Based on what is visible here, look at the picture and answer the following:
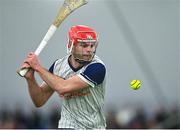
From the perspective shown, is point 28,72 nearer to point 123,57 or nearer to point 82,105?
point 82,105

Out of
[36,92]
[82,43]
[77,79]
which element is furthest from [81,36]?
[36,92]

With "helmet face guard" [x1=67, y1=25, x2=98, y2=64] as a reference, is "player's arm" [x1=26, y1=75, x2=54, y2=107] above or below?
below

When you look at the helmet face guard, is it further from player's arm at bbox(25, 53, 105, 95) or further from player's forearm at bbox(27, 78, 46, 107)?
player's forearm at bbox(27, 78, 46, 107)

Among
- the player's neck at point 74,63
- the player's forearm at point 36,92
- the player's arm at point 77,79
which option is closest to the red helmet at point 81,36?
the player's neck at point 74,63

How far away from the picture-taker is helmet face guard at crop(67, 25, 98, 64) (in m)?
8.33

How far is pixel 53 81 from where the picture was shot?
816 cm

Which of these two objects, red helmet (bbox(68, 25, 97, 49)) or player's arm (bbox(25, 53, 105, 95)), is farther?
red helmet (bbox(68, 25, 97, 49))

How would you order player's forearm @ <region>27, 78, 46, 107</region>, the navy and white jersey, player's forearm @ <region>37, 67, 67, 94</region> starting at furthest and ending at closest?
1. player's forearm @ <region>27, 78, 46, 107</region>
2. the navy and white jersey
3. player's forearm @ <region>37, 67, 67, 94</region>

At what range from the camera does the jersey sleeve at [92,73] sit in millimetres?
8297

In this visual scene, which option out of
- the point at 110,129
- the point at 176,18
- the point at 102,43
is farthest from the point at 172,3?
the point at 110,129

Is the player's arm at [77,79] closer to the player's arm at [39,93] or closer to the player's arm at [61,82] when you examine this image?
the player's arm at [61,82]

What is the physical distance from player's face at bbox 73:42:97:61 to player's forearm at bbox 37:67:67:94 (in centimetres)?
34

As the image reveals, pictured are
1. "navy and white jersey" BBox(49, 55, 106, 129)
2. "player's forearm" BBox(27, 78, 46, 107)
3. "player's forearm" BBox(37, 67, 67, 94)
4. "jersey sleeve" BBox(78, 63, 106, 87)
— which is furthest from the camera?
"player's forearm" BBox(27, 78, 46, 107)

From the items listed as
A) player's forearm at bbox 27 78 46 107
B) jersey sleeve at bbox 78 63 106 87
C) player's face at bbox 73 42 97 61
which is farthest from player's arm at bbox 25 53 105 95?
player's forearm at bbox 27 78 46 107
